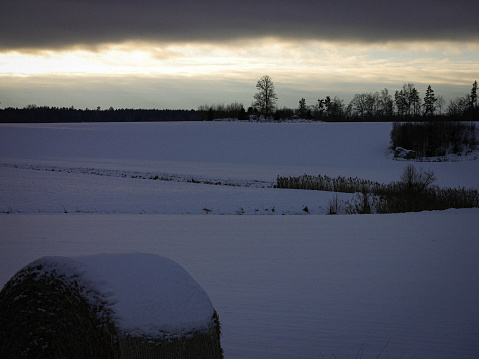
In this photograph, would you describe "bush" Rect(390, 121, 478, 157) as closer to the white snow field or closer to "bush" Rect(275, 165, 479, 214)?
the white snow field

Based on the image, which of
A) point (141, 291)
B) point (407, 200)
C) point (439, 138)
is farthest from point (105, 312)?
point (439, 138)

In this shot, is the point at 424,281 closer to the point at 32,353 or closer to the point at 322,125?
the point at 32,353

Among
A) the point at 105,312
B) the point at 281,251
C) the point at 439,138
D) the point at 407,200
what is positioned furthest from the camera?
the point at 439,138

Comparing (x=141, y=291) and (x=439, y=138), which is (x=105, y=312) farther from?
(x=439, y=138)

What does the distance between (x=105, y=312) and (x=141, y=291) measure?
1.06 ft

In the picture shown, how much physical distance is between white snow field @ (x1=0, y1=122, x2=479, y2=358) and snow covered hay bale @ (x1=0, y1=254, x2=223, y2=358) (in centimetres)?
218

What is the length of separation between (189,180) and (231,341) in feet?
85.1

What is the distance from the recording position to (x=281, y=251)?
40.0 ft

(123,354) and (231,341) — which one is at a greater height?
(123,354)

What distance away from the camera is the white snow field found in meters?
6.54

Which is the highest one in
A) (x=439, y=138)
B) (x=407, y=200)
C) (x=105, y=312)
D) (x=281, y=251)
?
(x=439, y=138)

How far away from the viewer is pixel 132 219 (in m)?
17.2

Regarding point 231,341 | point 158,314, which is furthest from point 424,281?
point 158,314

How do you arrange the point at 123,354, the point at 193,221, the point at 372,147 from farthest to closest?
the point at 372,147 < the point at 193,221 < the point at 123,354
